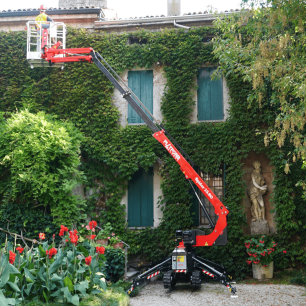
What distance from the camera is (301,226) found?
11.0 metres

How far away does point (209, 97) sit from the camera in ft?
40.3

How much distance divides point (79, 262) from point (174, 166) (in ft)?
19.3

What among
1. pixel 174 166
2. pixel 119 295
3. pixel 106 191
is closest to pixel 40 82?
pixel 106 191

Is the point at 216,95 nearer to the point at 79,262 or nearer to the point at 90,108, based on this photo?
the point at 90,108

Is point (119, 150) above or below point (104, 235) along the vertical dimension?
above

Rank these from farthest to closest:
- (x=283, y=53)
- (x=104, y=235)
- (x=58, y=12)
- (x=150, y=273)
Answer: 1. (x=58, y=12)
2. (x=104, y=235)
3. (x=150, y=273)
4. (x=283, y=53)

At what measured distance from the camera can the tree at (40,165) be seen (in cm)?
1026

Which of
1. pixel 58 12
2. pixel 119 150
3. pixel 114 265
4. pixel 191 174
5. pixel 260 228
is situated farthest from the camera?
pixel 58 12

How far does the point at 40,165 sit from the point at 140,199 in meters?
3.53

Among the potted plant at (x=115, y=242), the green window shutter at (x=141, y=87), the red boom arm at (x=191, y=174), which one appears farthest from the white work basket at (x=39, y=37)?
the potted plant at (x=115, y=242)

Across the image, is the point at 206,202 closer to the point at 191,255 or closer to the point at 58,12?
the point at 191,255

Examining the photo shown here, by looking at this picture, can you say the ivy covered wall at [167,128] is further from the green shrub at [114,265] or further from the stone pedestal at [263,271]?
the green shrub at [114,265]

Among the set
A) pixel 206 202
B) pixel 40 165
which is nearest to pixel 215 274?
pixel 206 202

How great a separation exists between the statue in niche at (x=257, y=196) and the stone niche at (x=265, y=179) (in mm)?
246
